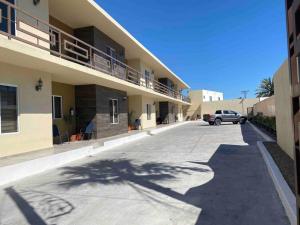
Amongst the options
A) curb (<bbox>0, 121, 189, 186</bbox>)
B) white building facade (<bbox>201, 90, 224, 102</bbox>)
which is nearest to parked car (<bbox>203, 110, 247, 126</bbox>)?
curb (<bbox>0, 121, 189, 186</bbox>)

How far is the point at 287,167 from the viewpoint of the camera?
7.70 metres

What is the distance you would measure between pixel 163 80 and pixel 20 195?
30.8 meters

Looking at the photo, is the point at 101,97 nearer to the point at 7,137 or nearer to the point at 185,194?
the point at 7,137

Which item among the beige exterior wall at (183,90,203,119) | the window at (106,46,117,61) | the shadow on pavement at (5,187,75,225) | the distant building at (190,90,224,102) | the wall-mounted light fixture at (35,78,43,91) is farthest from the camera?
the distant building at (190,90,224,102)

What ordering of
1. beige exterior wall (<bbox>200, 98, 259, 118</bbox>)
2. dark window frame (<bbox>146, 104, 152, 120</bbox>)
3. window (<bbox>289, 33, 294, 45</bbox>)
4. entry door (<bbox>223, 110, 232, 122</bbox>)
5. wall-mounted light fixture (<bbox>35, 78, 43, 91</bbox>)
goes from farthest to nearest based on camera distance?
1. beige exterior wall (<bbox>200, 98, 259, 118</bbox>)
2. entry door (<bbox>223, 110, 232, 122</bbox>)
3. dark window frame (<bbox>146, 104, 152, 120</bbox>)
4. wall-mounted light fixture (<bbox>35, 78, 43, 91</bbox>)
5. window (<bbox>289, 33, 294, 45</bbox>)

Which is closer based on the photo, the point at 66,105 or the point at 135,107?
the point at 66,105

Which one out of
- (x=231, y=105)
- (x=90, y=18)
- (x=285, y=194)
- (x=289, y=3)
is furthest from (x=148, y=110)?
(x=231, y=105)

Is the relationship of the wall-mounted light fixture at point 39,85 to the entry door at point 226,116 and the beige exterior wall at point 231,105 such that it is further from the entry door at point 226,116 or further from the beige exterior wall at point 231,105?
the beige exterior wall at point 231,105

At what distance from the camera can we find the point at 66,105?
598 inches

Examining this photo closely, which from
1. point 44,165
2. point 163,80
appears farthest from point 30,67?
point 163,80

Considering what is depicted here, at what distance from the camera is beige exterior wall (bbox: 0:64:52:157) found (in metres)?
9.55

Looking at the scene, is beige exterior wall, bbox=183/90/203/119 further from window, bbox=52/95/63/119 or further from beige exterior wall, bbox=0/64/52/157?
beige exterior wall, bbox=0/64/52/157

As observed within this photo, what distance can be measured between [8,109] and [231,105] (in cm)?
4588

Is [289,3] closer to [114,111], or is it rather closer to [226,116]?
[114,111]
